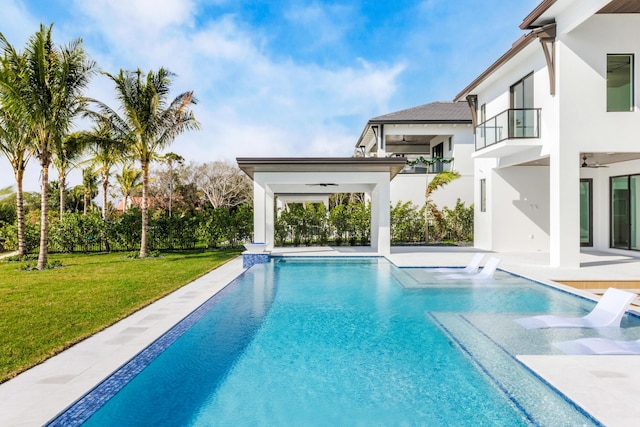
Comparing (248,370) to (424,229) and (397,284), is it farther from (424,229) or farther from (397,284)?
(424,229)

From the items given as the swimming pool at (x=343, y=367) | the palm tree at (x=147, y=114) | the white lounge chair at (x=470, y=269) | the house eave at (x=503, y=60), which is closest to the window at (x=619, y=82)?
the house eave at (x=503, y=60)

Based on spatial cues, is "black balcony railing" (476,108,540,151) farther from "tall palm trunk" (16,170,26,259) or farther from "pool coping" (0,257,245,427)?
"tall palm trunk" (16,170,26,259)

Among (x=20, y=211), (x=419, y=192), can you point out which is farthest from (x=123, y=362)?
(x=419, y=192)

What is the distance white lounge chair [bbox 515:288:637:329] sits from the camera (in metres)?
6.65

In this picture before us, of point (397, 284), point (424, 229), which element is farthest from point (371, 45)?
point (397, 284)

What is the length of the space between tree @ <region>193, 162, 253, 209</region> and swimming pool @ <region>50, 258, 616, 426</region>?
35.4 m

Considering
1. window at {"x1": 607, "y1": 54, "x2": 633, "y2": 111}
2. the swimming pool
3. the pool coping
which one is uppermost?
window at {"x1": 607, "y1": 54, "x2": 633, "y2": 111}

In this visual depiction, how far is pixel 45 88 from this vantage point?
44.2 ft

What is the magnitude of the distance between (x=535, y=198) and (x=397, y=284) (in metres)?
10.6

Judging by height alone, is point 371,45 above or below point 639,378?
above

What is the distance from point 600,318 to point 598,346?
5.07ft

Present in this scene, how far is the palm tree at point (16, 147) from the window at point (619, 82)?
19.7 meters

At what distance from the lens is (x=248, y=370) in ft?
17.1

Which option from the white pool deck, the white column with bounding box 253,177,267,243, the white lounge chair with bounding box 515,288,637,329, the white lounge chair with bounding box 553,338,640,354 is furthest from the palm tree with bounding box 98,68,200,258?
the white lounge chair with bounding box 553,338,640,354
